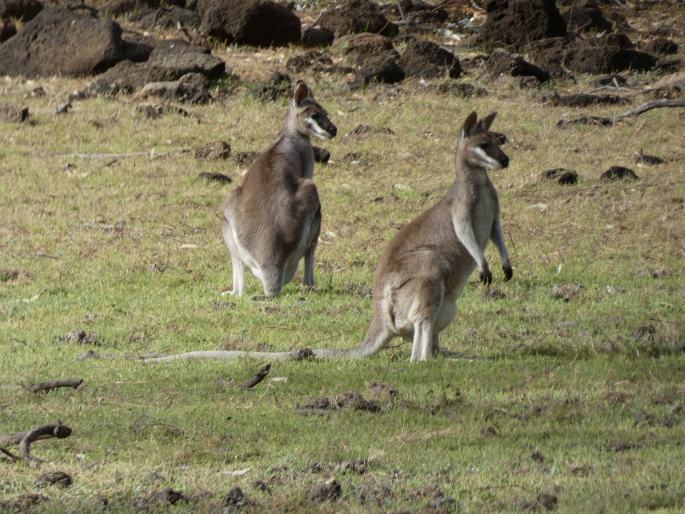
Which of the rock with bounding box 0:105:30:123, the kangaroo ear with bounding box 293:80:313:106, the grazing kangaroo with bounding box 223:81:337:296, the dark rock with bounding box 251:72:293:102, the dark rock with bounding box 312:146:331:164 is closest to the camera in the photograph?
the grazing kangaroo with bounding box 223:81:337:296

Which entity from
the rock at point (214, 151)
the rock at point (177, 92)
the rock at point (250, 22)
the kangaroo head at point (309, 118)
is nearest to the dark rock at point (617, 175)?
the kangaroo head at point (309, 118)

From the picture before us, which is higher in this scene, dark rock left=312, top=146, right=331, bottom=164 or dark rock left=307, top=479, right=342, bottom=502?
dark rock left=307, top=479, right=342, bottom=502

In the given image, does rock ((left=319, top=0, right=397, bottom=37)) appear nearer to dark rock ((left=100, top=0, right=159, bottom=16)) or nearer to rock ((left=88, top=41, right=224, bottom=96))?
dark rock ((left=100, top=0, right=159, bottom=16))

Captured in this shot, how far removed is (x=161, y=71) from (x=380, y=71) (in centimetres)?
324

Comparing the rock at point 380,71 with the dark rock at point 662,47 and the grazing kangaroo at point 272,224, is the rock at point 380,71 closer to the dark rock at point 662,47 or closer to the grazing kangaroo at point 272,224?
the dark rock at point 662,47

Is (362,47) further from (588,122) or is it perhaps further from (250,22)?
(588,122)

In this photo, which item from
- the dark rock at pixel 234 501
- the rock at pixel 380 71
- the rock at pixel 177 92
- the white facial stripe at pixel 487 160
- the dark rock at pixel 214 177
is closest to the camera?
the dark rock at pixel 234 501

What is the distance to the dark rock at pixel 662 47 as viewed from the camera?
21938 millimetres

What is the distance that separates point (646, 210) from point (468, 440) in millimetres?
7748

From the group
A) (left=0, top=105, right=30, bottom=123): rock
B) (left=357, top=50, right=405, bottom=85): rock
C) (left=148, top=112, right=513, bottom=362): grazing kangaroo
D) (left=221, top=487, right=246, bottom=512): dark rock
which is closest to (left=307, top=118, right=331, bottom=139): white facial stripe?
(left=148, top=112, right=513, bottom=362): grazing kangaroo

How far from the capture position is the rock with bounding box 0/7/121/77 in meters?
19.5

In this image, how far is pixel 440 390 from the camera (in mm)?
7422

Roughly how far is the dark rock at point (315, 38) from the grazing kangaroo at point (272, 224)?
10492mm

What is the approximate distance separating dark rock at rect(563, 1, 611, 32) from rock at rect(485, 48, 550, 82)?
3942 mm
